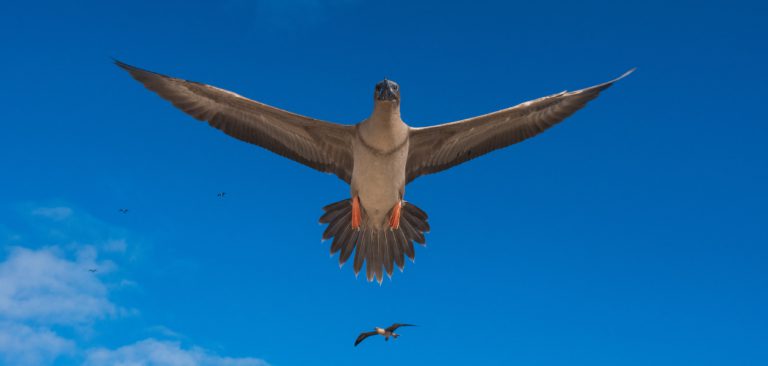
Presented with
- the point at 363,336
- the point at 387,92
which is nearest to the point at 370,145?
the point at 387,92

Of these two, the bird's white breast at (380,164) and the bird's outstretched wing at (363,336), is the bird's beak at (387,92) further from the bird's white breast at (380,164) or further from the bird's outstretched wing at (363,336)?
the bird's outstretched wing at (363,336)

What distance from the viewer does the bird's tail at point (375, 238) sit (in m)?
12.6

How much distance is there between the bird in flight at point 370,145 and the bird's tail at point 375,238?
19 mm

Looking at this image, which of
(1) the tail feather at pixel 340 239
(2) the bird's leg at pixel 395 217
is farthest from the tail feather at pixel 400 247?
(1) the tail feather at pixel 340 239

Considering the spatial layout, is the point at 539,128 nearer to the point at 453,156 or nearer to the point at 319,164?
the point at 453,156

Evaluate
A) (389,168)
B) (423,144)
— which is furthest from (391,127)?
(423,144)

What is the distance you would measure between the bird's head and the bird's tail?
244 cm

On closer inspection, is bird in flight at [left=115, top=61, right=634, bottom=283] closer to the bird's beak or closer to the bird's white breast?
the bird's white breast

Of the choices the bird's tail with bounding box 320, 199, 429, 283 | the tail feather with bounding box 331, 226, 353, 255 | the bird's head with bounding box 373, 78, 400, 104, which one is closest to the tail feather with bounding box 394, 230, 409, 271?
the bird's tail with bounding box 320, 199, 429, 283

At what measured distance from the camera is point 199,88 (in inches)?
466

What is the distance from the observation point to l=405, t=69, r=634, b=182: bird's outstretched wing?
12.1 metres

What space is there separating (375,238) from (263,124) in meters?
3.12

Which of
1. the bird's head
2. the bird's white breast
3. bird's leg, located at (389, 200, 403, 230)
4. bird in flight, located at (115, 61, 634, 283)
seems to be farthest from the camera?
bird's leg, located at (389, 200, 403, 230)

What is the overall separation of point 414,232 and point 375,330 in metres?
2.48
